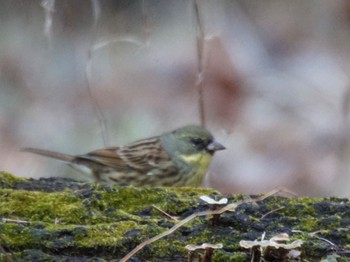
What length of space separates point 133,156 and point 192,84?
2.58 meters

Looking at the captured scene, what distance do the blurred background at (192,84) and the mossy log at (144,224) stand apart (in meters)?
3.53

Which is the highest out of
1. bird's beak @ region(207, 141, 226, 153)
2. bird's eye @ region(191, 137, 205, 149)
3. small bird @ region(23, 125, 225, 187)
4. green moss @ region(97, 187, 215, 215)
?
bird's eye @ region(191, 137, 205, 149)

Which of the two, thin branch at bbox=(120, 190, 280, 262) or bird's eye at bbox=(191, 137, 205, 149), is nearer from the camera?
thin branch at bbox=(120, 190, 280, 262)

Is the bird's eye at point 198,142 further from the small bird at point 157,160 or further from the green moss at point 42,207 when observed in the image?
the green moss at point 42,207

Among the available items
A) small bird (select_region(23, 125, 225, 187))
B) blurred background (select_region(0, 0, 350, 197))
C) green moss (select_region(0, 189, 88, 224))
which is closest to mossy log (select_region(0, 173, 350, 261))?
green moss (select_region(0, 189, 88, 224))

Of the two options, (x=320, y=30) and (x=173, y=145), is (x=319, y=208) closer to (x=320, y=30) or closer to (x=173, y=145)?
(x=173, y=145)

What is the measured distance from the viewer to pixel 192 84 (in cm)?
927

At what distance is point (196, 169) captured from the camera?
21.9ft

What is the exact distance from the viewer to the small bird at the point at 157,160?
662 centimetres

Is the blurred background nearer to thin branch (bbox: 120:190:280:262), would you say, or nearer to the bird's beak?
the bird's beak

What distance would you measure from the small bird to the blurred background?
747mm

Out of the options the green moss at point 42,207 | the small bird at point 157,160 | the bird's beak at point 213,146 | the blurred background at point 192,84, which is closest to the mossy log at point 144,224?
the green moss at point 42,207

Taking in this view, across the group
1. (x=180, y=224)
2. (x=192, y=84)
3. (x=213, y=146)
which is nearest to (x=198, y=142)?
(x=213, y=146)

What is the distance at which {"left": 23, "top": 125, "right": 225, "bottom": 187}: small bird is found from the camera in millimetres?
6625
